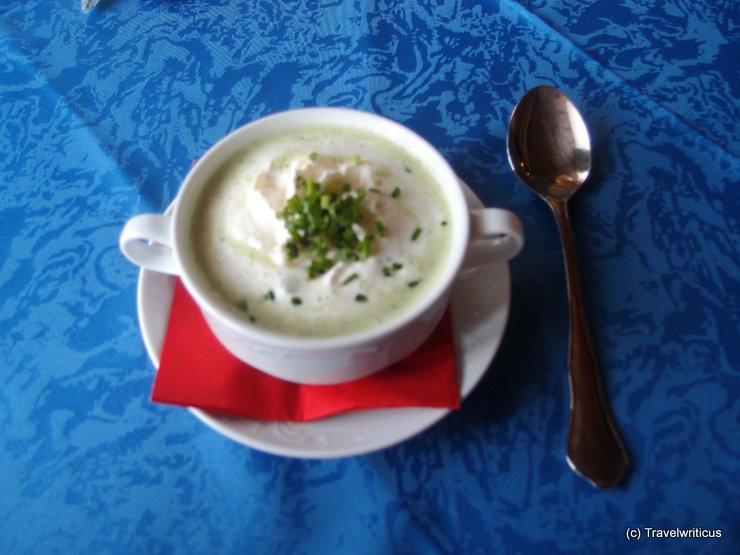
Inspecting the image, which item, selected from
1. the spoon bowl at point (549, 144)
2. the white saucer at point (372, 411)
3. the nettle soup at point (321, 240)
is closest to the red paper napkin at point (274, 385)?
the white saucer at point (372, 411)

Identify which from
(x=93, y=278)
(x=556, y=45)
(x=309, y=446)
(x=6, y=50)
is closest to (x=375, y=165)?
(x=309, y=446)

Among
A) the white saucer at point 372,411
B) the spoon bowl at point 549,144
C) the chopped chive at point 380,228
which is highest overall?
the chopped chive at point 380,228

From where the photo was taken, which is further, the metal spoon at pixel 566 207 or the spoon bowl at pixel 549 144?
the spoon bowl at pixel 549 144

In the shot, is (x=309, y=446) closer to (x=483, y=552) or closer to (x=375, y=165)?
(x=483, y=552)

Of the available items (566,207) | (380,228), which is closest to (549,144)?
(566,207)

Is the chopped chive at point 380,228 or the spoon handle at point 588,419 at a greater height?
the chopped chive at point 380,228

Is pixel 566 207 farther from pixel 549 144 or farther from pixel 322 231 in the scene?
pixel 322 231

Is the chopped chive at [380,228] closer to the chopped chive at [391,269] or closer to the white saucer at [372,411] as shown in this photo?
the chopped chive at [391,269]
